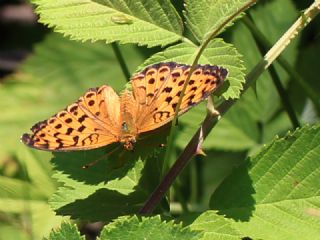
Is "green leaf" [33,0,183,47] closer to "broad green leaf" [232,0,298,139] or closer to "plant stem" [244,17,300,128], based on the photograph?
"plant stem" [244,17,300,128]

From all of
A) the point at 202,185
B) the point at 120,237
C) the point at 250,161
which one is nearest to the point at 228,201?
the point at 250,161

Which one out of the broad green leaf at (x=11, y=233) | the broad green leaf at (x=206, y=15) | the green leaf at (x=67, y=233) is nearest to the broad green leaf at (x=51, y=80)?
the broad green leaf at (x=11, y=233)

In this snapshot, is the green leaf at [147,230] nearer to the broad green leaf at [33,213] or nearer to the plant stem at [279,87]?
the plant stem at [279,87]

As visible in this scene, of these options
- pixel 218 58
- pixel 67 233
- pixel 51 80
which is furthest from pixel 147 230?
pixel 51 80

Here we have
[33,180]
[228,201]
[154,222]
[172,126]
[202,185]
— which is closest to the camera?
[154,222]

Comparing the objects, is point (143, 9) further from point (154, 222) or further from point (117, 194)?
point (154, 222)

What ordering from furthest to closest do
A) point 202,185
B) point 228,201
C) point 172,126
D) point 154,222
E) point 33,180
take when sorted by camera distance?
point 202,185
point 33,180
point 228,201
point 172,126
point 154,222

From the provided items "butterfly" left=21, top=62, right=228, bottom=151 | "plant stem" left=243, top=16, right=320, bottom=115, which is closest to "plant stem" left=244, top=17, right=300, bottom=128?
"plant stem" left=243, top=16, right=320, bottom=115
